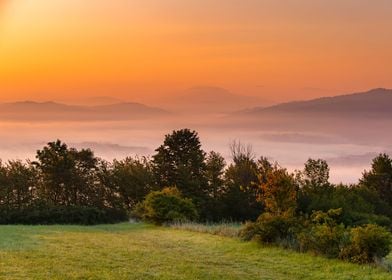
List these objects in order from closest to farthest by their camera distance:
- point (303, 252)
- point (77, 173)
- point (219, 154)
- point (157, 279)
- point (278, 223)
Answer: point (157, 279) < point (303, 252) < point (278, 223) < point (77, 173) < point (219, 154)

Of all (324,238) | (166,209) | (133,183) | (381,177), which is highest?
(381,177)

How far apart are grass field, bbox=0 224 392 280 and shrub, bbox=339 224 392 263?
712mm

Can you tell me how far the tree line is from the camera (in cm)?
4947

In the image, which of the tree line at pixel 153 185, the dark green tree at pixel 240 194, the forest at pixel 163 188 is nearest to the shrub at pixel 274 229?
the forest at pixel 163 188

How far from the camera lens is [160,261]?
55.9 feet

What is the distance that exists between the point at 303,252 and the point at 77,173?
40080mm

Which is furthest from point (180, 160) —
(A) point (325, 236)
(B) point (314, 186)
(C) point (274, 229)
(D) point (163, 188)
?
(A) point (325, 236)

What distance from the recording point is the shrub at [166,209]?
36.3 meters

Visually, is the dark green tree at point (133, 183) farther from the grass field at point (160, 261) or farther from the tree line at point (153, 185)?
the grass field at point (160, 261)

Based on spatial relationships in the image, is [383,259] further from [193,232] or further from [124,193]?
[124,193]

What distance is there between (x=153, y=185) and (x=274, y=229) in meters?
37.5

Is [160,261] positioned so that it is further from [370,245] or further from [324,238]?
[370,245]

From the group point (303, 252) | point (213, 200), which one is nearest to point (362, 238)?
point (303, 252)

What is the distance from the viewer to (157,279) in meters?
13.9
